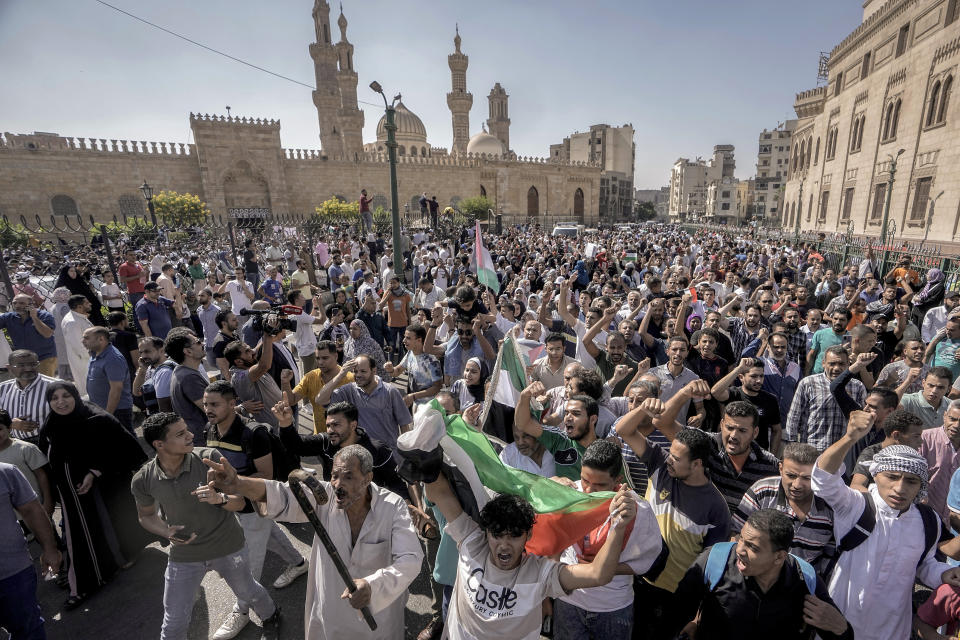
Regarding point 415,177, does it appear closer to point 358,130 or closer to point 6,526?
Result: point 358,130

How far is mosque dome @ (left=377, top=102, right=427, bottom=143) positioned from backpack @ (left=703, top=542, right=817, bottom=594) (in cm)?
5649

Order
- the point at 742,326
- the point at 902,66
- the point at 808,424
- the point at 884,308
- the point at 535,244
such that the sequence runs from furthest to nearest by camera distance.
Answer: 1. the point at 902,66
2. the point at 535,244
3. the point at 884,308
4. the point at 742,326
5. the point at 808,424

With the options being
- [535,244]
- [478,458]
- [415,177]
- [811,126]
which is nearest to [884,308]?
[478,458]

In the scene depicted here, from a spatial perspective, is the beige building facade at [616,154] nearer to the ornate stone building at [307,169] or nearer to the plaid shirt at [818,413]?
the ornate stone building at [307,169]

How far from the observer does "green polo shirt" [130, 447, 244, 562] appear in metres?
2.74

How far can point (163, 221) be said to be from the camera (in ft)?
105

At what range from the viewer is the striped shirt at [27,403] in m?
3.77

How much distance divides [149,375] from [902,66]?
31.3 metres

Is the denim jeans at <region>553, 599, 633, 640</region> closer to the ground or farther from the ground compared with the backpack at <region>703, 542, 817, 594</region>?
closer to the ground

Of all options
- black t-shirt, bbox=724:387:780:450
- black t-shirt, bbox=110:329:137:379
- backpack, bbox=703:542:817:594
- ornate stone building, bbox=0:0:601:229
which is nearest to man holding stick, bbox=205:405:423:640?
backpack, bbox=703:542:817:594

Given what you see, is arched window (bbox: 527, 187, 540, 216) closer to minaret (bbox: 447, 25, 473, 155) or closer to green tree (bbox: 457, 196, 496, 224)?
minaret (bbox: 447, 25, 473, 155)

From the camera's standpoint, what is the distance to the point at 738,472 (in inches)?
116

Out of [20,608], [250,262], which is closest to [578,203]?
[250,262]

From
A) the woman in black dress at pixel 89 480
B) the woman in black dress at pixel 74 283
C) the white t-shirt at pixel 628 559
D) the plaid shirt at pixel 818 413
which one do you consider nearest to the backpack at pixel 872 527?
the white t-shirt at pixel 628 559
